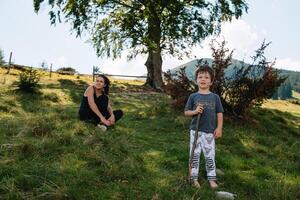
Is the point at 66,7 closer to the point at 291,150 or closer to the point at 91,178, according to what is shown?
the point at 291,150

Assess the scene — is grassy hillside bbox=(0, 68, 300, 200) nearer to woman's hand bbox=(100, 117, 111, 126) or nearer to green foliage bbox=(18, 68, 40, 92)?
woman's hand bbox=(100, 117, 111, 126)

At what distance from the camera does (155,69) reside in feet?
106

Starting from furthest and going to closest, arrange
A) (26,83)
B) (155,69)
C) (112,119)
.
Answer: (155,69) → (26,83) → (112,119)

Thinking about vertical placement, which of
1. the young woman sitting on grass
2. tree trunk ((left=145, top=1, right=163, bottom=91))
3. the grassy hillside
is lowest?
the grassy hillside

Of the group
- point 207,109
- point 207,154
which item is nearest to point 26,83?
point 207,109

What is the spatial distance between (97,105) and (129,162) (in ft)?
13.6

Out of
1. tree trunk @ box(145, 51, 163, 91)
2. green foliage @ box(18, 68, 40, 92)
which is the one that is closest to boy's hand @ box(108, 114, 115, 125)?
green foliage @ box(18, 68, 40, 92)

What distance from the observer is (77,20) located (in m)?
30.5

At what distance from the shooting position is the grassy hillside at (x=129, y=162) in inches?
225

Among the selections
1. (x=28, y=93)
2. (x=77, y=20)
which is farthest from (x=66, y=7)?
(x=28, y=93)

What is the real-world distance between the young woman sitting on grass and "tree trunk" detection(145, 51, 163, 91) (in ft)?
68.2

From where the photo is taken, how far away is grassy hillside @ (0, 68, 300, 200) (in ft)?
18.7

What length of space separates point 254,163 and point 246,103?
15.5 ft

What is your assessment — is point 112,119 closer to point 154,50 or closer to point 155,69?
point 154,50
